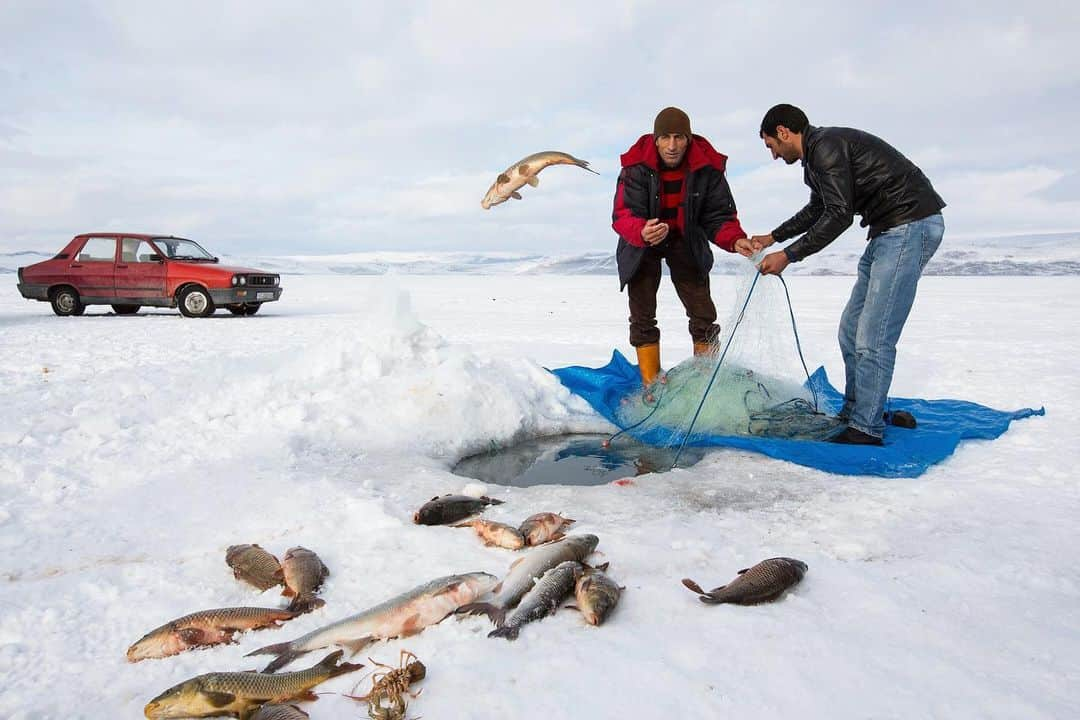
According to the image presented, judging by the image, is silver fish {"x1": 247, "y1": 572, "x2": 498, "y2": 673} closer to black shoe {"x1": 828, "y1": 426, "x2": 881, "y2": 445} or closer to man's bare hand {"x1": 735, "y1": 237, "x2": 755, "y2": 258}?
black shoe {"x1": 828, "y1": 426, "x2": 881, "y2": 445}

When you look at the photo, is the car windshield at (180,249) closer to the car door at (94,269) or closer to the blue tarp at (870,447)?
the car door at (94,269)

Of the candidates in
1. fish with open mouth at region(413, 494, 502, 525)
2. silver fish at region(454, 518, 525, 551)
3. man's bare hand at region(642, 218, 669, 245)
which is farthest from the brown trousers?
silver fish at region(454, 518, 525, 551)

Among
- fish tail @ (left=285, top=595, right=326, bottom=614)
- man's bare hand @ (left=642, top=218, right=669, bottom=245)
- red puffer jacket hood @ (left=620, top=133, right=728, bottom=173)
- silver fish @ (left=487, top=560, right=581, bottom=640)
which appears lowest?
fish tail @ (left=285, top=595, right=326, bottom=614)

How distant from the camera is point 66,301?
12.7m

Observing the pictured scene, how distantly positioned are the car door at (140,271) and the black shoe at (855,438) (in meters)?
12.6

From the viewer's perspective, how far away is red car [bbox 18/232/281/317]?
12.4 metres

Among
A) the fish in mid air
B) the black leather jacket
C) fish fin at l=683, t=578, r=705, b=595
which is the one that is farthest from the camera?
the fish in mid air

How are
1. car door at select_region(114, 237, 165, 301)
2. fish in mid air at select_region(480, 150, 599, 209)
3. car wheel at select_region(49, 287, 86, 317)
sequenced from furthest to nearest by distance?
car wheel at select_region(49, 287, 86, 317)
car door at select_region(114, 237, 165, 301)
fish in mid air at select_region(480, 150, 599, 209)

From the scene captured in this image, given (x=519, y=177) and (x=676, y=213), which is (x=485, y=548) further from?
(x=519, y=177)

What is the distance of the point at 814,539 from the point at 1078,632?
0.91 m

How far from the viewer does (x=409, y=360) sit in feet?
17.2

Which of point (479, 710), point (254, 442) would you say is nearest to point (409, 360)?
point (254, 442)

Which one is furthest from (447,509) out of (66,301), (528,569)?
(66,301)

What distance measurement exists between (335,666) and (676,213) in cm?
421
